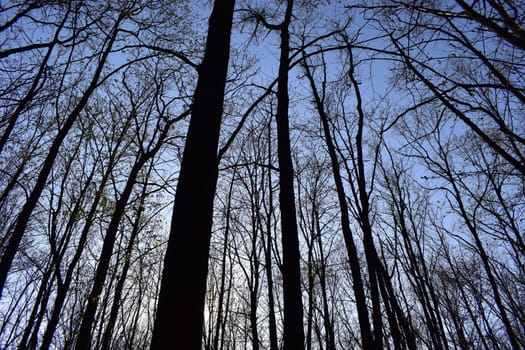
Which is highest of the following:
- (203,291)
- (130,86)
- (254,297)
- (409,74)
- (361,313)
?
(130,86)

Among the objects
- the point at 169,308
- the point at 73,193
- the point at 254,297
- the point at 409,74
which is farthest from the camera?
the point at 254,297

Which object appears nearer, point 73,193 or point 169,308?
point 169,308

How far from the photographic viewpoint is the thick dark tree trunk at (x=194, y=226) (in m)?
1.48

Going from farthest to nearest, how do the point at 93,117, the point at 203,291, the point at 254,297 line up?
the point at 254,297 < the point at 93,117 < the point at 203,291

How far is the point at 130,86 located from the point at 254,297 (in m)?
9.49

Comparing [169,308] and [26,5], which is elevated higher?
[26,5]

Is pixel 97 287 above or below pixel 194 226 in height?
above

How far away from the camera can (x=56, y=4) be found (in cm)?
525

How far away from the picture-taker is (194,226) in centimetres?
180

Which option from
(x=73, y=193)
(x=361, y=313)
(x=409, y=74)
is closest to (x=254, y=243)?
(x=361, y=313)

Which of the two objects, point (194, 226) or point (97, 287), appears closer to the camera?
point (194, 226)

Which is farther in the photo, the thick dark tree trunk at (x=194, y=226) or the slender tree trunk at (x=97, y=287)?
the slender tree trunk at (x=97, y=287)

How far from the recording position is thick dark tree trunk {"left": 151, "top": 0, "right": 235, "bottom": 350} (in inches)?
58.1

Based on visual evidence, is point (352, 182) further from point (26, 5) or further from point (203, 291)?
point (26, 5)
